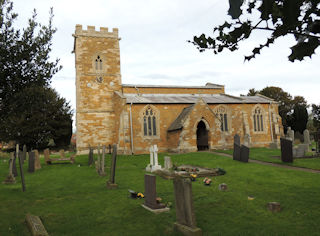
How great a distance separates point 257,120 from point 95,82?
1814 centimetres

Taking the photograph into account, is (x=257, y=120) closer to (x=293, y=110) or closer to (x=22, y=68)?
(x=293, y=110)

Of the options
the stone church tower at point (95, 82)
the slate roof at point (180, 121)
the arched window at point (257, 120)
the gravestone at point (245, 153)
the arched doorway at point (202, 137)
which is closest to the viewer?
the gravestone at point (245, 153)

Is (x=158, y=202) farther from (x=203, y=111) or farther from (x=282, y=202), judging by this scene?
(x=203, y=111)

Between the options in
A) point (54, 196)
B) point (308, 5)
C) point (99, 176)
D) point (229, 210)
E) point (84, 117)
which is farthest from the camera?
point (84, 117)

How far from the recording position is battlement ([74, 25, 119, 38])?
88.0ft

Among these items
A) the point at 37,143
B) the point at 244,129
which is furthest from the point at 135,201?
the point at 37,143

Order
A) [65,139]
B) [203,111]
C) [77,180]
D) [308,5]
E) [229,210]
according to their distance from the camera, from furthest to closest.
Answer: [65,139] → [203,111] → [77,180] → [229,210] → [308,5]

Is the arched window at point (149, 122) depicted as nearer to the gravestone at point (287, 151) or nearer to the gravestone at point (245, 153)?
the gravestone at point (245, 153)

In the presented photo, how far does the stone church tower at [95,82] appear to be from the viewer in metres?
25.6

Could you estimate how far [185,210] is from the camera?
209 inches

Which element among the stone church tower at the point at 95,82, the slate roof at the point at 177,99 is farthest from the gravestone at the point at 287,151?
the stone church tower at the point at 95,82

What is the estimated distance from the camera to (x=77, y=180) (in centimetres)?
1201

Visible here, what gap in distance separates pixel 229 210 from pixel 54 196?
6.14m

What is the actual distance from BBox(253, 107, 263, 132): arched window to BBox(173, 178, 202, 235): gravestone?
79.8 feet
